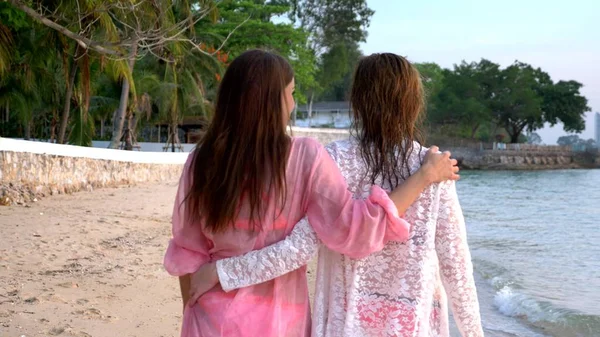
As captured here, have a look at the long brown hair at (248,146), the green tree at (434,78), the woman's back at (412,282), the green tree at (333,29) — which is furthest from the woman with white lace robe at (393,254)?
the green tree at (434,78)

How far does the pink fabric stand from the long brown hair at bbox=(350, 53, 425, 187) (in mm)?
174

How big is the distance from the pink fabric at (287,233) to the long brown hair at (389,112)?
17cm

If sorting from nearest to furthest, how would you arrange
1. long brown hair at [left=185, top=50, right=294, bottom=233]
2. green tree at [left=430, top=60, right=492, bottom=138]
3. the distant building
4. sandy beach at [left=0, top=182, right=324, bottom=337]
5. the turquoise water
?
long brown hair at [left=185, top=50, right=294, bottom=233] → sandy beach at [left=0, top=182, right=324, bottom=337] → the turquoise water → green tree at [left=430, top=60, right=492, bottom=138] → the distant building

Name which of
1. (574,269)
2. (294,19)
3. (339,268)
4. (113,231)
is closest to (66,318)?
(339,268)

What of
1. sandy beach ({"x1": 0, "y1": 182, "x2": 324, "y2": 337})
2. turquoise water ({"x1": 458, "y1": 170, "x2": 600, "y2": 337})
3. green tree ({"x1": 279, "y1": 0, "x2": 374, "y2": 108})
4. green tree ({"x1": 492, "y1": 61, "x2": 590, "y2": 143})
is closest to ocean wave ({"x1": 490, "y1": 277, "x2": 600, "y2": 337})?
turquoise water ({"x1": 458, "y1": 170, "x2": 600, "y2": 337})

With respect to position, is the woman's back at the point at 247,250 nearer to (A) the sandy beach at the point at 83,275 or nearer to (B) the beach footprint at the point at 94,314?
(A) the sandy beach at the point at 83,275

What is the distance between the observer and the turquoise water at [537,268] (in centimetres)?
726

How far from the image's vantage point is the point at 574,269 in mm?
11352

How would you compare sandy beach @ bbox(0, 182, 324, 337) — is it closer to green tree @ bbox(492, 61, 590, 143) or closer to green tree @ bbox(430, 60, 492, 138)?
green tree @ bbox(430, 60, 492, 138)

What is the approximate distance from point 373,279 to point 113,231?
719cm

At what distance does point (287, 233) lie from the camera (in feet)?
6.81

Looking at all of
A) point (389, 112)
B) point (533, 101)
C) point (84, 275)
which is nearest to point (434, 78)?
point (533, 101)

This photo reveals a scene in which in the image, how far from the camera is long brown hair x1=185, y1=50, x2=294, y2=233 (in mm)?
1990

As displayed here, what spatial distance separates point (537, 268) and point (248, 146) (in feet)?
33.0
